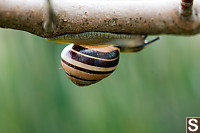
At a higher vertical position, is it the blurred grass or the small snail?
the small snail

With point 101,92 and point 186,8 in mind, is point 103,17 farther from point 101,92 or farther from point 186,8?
point 101,92

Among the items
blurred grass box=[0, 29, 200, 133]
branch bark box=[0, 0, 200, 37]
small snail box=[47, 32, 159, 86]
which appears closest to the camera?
branch bark box=[0, 0, 200, 37]

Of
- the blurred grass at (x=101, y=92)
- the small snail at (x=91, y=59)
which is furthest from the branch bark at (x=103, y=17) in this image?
the blurred grass at (x=101, y=92)

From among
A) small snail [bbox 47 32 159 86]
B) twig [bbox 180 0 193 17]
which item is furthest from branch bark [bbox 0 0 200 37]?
small snail [bbox 47 32 159 86]

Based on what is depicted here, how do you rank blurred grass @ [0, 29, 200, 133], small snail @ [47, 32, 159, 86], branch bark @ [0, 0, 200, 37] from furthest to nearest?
blurred grass @ [0, 29, 200, 133], small snail @ [47, 32, 159, 86], branch bark @ [0, 0, 200, 37]

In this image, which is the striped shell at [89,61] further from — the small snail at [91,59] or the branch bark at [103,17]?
the branch bark at [103,17]

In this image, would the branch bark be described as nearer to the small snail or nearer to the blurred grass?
the small snail

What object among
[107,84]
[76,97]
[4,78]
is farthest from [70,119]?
[4,78]
